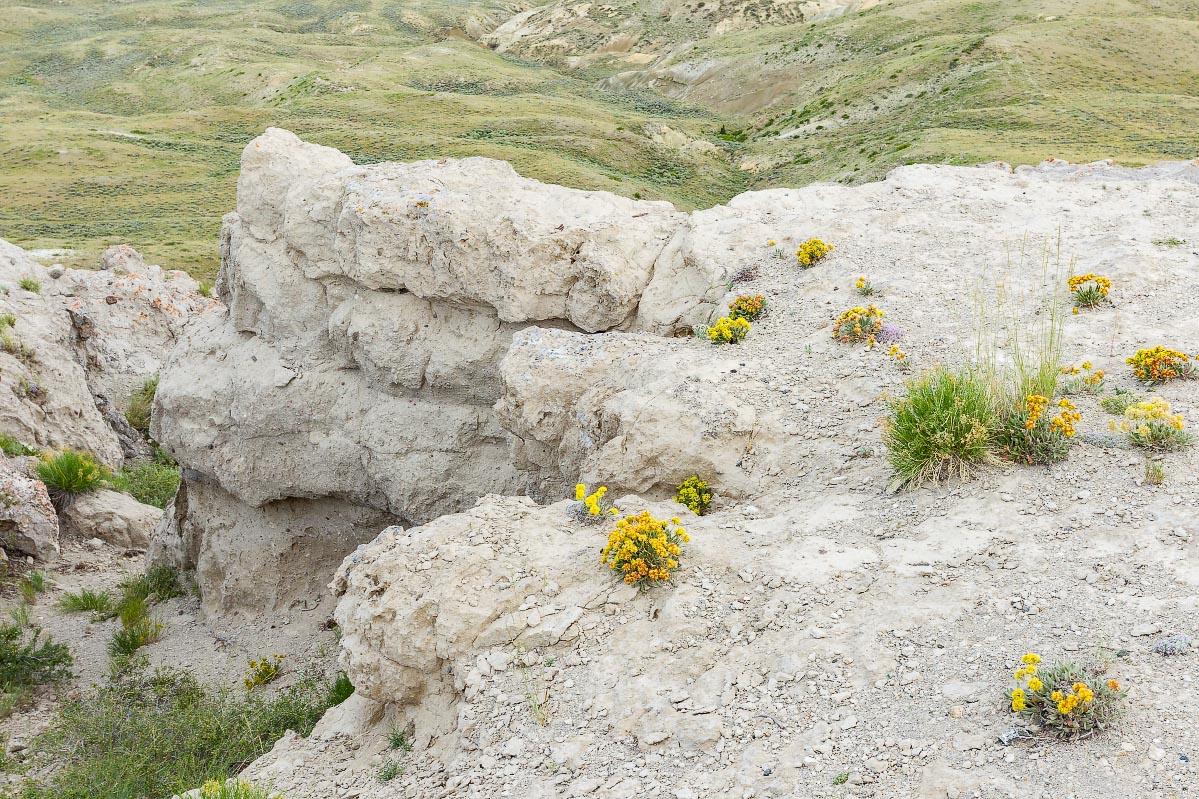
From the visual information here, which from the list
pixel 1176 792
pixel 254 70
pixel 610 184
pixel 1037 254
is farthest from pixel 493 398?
pixel 254 70

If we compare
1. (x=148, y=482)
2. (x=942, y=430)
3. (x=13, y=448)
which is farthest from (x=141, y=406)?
(x=942, y=430)

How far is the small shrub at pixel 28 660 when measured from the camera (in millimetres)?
15742

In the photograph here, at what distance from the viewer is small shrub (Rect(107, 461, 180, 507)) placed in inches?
990

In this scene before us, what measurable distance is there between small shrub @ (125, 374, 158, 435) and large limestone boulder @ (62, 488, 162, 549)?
8200 mm

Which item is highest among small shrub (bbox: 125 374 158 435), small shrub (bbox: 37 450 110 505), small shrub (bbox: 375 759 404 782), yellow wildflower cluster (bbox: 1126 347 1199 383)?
yellow wildflower cluster (bbox: 1126 347 1199 383)

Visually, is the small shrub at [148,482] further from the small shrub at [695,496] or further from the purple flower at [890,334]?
the purple flower at [890,334]

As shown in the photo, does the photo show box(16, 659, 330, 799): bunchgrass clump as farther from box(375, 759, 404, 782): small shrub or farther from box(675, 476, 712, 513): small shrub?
box(675, 476, 712, 513): small shrub

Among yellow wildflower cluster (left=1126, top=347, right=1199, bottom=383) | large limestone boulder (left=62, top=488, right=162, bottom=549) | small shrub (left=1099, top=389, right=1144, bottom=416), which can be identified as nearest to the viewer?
small shrub (left=1099, top=389, right=1144, bottom=416)

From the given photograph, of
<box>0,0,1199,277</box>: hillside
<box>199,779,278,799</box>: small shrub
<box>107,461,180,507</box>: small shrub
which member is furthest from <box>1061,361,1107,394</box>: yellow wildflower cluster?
<box>0,0,1199,277</box>: hillside

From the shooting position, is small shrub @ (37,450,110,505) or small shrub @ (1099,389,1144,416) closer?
small shrub @ (1099,389,1144,416)

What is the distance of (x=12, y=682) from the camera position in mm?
15617

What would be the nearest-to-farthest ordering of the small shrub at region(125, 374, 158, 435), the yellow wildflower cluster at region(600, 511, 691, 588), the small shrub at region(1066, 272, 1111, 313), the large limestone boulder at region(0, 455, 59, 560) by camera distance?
1. the yellow wildflower cluster at region(600, 511, 691, 588)
2. the small shrub at region(1066, 272, 1111, 313)
3. the large limestone boulder at region(0, 455, 59, 560)
4. the small shrub at region(125, 374, 158, 435)

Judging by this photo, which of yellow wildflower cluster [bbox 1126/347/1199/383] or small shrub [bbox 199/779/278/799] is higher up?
yellow wildflower cluster [bbox 1126/347/1199/383]

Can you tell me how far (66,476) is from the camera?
2172 cm
